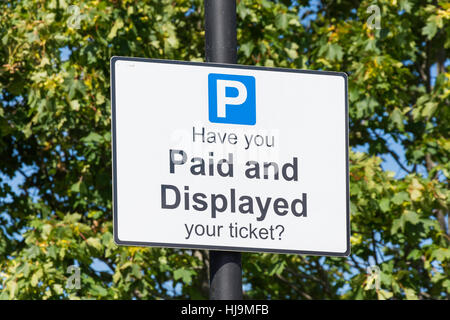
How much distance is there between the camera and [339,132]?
381 centimetres

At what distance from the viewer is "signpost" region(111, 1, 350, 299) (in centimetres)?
352

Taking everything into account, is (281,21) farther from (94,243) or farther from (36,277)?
(36,277)

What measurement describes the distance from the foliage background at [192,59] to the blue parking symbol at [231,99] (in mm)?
6576

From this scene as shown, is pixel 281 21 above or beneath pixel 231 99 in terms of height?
above

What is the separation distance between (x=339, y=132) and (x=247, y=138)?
410 mm

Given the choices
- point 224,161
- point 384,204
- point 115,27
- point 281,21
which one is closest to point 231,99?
point 224,161

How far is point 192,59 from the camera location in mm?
11516

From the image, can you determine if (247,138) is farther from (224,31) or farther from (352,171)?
(352,171)

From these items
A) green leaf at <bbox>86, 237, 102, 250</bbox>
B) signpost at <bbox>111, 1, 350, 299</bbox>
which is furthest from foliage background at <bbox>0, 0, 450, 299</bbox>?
signpost at <bbox>111, 1, 350, 299</bbox>

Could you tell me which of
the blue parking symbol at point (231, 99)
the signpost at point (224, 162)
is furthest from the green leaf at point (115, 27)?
the blue parking symbol at point (231, 99)

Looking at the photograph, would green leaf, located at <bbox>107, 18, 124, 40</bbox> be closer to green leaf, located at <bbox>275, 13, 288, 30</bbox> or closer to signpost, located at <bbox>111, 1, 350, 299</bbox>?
green leaf, located at <bbox>275, 13, 288, 30</bbox>

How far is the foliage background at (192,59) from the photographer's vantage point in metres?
10.3
